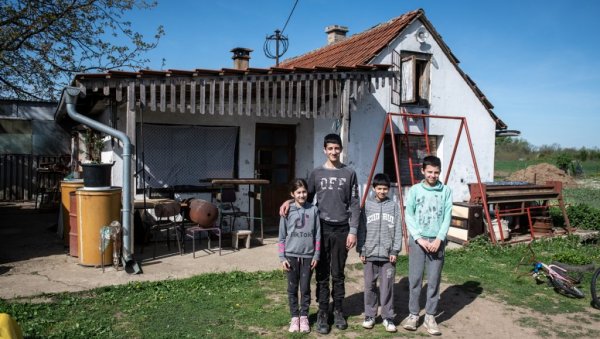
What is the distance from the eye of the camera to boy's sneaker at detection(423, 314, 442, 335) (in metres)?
4.57

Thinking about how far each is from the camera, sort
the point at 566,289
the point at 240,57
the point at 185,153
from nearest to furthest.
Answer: the point at 566,289, the point at 185,153, the point at 240,57

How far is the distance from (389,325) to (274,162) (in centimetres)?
639

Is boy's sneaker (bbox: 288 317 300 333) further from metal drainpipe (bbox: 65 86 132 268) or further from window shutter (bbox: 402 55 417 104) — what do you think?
window shutter (bbox: 402 55 417 104)

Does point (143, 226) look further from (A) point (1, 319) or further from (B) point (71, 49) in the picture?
(B) point (71, 49)

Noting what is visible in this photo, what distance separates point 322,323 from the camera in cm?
449

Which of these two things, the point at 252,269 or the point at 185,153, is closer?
the point at 252,269

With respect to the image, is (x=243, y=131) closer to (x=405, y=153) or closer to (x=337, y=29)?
(x=405, y=153)

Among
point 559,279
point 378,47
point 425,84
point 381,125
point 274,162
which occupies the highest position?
point 378,47

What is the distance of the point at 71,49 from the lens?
1548 cm

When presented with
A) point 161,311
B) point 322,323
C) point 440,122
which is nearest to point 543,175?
point 440,122

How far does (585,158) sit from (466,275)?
52.8 meters

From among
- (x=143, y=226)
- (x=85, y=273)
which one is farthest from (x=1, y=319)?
(x=143, y=226)

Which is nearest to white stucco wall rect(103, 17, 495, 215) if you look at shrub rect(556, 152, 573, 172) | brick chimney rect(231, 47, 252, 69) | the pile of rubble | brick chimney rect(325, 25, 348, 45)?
brick chimney rect(231, 47, 252, 69)

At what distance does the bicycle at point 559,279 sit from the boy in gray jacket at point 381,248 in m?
2.89
